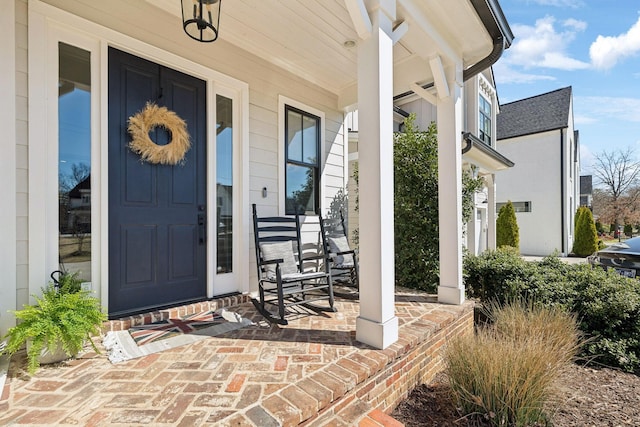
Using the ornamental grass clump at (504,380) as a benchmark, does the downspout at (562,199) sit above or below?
above

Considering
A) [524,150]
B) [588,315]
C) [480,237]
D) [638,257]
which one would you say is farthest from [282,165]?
[524,150]

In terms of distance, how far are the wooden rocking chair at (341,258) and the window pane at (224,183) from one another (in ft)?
3.63

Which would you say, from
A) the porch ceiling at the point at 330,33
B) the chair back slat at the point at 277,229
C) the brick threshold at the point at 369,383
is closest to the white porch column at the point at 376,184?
the brick threshold at the point at 369,383

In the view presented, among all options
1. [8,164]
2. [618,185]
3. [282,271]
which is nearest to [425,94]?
[282,271]

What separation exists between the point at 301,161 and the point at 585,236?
12.8 meters

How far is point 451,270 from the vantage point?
3291 mm

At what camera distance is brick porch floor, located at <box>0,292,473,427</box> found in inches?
56.7

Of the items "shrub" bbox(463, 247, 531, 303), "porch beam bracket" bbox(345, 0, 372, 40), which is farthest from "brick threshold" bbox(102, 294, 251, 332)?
"shrub" bbox(463, 247, 531, 303)

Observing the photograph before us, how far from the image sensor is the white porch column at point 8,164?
2049 mm

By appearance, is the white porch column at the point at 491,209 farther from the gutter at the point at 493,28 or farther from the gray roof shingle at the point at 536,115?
the gutter at the point at 493,28

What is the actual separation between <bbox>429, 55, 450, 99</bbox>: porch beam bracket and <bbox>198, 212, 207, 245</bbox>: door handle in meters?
2.83

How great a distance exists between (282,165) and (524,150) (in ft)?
40.8

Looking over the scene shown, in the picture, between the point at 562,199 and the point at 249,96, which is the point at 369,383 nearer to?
the point at 249,96

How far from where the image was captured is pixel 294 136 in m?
4.03
